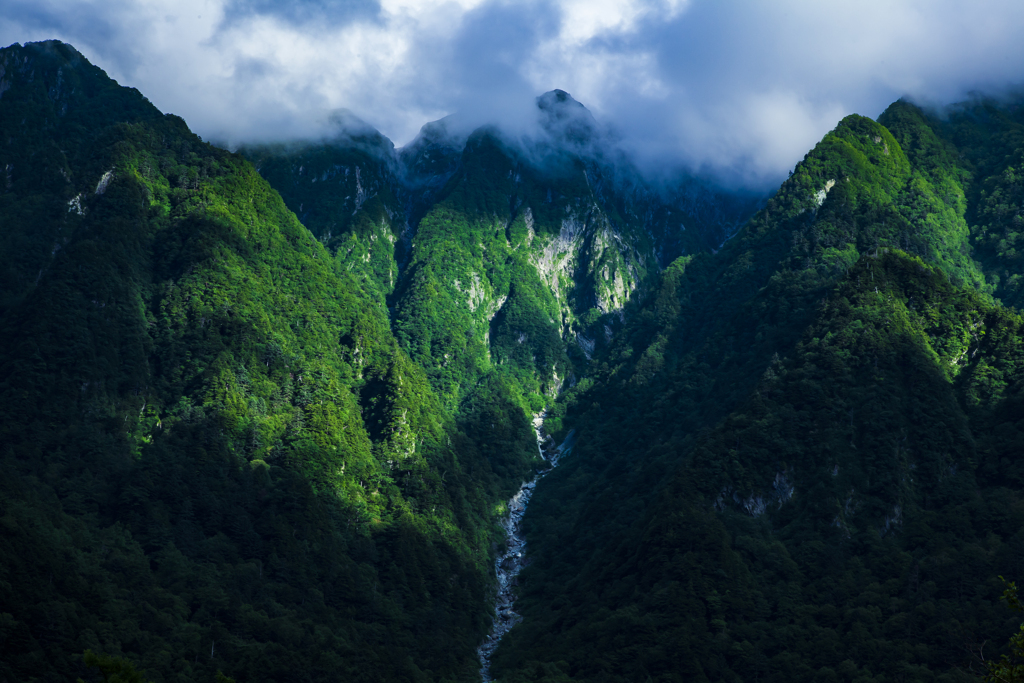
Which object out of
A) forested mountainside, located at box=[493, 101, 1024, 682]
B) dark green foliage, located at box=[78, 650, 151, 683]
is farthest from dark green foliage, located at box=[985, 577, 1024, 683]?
forested mountainside, located at box=[493, 101, 1024, 682]

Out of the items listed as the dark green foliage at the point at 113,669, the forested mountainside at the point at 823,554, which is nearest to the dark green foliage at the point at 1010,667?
the dark green foliage at the point at 113,669

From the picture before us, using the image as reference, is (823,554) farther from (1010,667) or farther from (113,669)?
(113,669)

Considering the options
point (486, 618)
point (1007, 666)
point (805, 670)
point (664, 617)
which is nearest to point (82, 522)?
point (486, 618)

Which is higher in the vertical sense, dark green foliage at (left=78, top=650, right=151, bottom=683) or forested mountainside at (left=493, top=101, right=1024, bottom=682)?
forested mountainside at (left=493, top=101, right=1024, bottom=682)

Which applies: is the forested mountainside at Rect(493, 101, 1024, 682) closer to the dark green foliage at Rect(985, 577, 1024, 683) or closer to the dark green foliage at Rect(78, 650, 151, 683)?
the dark green foliage at Rect(985, 577, 1024, 683)

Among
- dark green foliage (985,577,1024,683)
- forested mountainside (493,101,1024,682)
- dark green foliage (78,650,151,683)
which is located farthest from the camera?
forested mountainside (493,101,1024,682)

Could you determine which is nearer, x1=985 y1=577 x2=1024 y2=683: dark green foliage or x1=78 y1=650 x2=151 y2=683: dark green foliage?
x1=985 y1=577 x2=1024 y2=683: dark green foliage

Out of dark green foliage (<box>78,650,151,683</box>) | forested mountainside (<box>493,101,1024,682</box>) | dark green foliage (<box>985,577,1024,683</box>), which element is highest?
forested mountainside (<box>493,101,1024,682</box>)

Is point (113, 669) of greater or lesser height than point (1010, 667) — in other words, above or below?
above

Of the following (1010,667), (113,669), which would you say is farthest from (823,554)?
(113,669)

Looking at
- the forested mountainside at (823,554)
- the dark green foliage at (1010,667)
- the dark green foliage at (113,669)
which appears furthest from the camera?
the forested mountainside at (823,554)

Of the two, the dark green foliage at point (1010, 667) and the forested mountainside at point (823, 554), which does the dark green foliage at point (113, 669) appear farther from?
the forested mountainside at point (823, 554)

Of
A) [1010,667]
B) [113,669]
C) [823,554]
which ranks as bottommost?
[1010,667]
